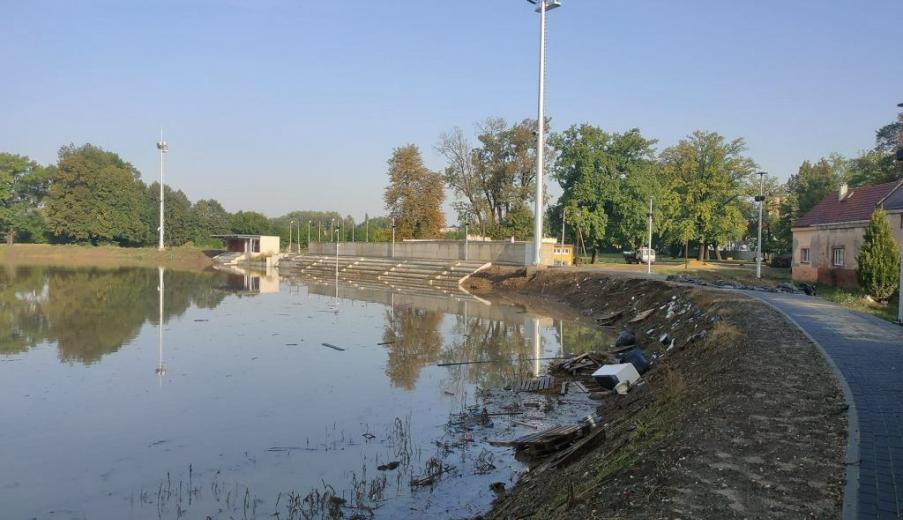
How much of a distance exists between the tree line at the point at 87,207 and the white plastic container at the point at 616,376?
66391 mm

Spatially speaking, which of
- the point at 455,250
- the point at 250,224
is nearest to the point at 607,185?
the point at 455,250

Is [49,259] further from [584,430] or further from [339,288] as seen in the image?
[584,430]

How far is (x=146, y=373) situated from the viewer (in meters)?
14.3

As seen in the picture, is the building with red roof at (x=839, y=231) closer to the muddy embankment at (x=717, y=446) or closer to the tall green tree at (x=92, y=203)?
the muddy embankment at (x=717, y=446)

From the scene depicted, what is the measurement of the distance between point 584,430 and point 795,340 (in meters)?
5.31

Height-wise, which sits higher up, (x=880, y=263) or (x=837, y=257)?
(x=837, y=257)

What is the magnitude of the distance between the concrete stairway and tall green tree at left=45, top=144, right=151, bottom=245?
3464cm

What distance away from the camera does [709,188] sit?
168ft

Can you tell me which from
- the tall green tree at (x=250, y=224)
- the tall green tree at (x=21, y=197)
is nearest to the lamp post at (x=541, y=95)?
the tall green tree at (x=250, y=224)

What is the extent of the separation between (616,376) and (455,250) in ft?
125

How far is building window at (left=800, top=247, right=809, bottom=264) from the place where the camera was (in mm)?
33812

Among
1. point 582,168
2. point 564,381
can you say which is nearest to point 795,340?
point 564,381

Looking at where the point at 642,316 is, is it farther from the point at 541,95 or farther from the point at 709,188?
the point at 709,188

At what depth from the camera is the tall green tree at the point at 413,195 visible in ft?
201
